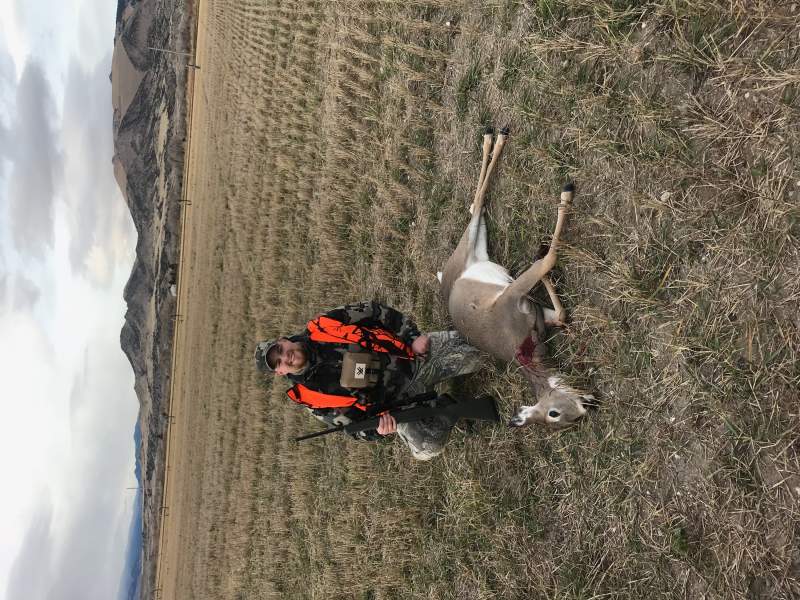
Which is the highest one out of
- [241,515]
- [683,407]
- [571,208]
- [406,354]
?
[571,208]

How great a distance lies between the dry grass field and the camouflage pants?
0.28 meters

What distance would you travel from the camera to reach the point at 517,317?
4.64 m

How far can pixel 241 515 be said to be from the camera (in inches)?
368

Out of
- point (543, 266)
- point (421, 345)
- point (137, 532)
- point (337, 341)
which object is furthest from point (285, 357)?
point (137, 532)

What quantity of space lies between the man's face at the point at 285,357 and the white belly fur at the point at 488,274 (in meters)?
1.56

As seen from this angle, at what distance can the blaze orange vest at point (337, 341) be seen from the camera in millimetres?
5113

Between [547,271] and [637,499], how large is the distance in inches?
67.8

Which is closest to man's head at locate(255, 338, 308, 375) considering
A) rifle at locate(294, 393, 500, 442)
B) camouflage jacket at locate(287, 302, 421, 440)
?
camouflage jacket at locate(287, 302, 421, 440)

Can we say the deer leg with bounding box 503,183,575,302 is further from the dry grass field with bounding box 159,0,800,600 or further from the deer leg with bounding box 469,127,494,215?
the deer leg with bounding box 469,127,494,215

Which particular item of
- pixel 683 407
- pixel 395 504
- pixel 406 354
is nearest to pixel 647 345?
pixel 683 407

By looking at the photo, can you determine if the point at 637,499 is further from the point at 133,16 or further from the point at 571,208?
the point at 133,16

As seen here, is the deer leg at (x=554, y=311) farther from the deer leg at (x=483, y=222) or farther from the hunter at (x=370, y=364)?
the hunter at (x=370, y=364)

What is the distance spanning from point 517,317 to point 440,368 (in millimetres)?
1141

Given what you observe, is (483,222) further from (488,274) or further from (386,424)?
(386,424)
